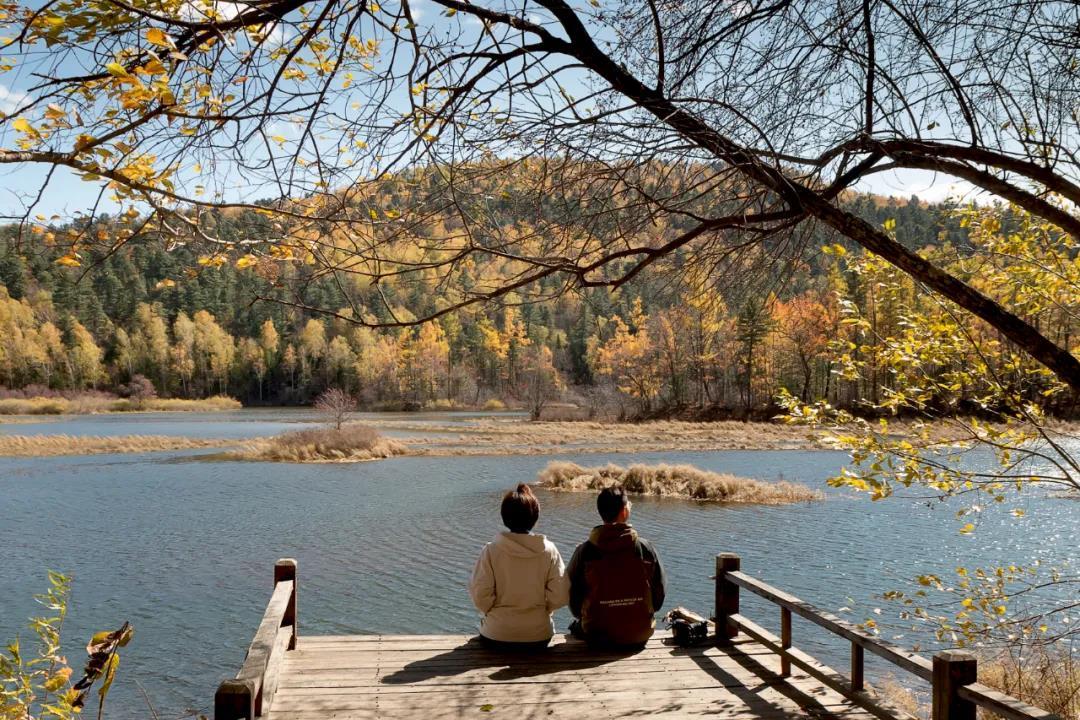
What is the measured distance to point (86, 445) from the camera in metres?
35.3

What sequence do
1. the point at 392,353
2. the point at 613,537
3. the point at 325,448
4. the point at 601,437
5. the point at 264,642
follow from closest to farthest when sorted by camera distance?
the point at 264,642, the point at 613,537, the point at 325,448, the point at 601,437, the point at 392,353

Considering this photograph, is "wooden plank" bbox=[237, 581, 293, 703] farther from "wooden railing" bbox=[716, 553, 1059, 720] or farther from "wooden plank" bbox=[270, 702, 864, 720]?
"wooden railing" bbox=[716, 553, 1059, 720]

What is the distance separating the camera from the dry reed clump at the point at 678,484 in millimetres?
21328

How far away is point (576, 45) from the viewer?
12.7ft

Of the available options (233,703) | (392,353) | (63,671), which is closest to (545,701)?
(233,703)

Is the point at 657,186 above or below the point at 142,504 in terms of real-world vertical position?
above

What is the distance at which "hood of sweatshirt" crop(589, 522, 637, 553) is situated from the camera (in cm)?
489

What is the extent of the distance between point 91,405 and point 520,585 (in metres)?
80.4

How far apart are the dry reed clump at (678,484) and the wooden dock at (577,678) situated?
16.4 meters

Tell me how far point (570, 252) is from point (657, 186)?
66 cm

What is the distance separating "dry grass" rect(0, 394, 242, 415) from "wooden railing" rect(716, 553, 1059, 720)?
245 feet

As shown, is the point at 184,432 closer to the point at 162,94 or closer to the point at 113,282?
the point at 162,94

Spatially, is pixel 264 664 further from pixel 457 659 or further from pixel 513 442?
pixel 513 442

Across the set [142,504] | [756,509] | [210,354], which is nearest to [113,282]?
[210,354]
